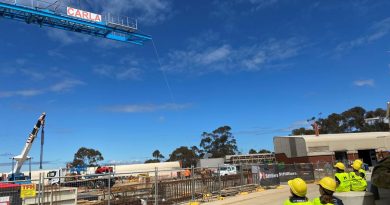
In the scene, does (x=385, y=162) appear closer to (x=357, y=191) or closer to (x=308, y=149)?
(x=357, y=191)

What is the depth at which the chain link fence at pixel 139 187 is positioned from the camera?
15273mm

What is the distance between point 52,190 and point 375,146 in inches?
2758

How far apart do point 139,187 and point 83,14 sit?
17079 mm

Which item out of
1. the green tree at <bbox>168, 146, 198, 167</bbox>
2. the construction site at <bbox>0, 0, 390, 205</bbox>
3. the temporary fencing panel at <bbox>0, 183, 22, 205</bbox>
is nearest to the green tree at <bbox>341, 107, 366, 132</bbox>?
the green tree at <bbox>168, 146, 198, 167</bbox>

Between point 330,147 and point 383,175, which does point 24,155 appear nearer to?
point 383,175

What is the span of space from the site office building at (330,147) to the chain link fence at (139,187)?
41849 mm

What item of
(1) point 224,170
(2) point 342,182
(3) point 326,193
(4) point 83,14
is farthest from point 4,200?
(1) point 224,170

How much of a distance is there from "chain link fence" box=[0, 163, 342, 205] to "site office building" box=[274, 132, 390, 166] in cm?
4185

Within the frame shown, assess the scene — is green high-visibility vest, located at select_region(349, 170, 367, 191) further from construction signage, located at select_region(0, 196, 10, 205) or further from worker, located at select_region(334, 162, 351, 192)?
construction signage, located at select_region(0, 196, 10, 205)

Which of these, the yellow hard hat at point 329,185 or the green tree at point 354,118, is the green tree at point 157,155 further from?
the yellow hard hat at point 329,185

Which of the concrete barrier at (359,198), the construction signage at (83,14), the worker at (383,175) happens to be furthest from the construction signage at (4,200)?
the construction signage at (83,14)

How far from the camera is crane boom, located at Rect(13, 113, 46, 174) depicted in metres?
29.2

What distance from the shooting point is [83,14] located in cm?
3020

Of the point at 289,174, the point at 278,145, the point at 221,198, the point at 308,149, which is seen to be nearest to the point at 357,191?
the point at 221,198
